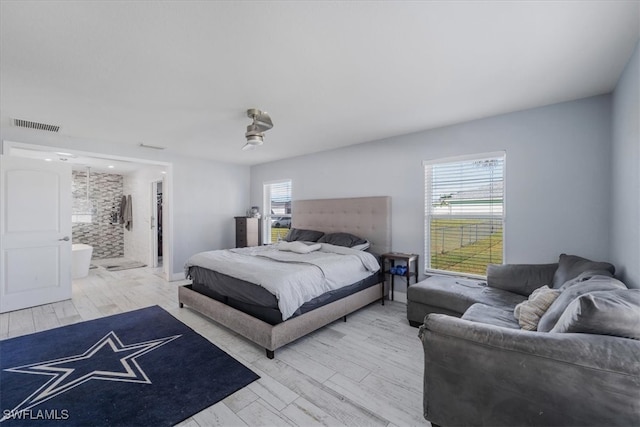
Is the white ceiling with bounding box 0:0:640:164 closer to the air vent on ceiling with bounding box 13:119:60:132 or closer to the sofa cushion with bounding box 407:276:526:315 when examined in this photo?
the air vent on ceiling with bounding box 13:119:60:132

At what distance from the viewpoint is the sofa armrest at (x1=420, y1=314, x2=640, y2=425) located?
1129mm

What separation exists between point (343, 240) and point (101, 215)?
23.9 feet

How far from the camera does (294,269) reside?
2820 millimetres

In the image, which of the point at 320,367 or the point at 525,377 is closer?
the point at 525,377

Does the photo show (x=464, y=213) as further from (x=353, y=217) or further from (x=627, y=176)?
(x=353, y=217)

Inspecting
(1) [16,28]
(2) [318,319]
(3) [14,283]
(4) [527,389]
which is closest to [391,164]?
(2) [318,319]

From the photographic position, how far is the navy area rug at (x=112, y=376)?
179 cm

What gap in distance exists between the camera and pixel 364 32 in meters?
1.77

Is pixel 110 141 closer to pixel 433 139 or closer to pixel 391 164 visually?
pixel 391 164

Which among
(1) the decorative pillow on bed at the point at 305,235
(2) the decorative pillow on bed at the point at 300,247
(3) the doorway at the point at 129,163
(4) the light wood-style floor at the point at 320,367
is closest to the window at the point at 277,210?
(1) the decorative pillow on bed at the point at 305,235

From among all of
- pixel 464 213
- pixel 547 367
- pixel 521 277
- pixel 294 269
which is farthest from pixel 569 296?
pixel 294 269

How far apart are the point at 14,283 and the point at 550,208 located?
22.4ft

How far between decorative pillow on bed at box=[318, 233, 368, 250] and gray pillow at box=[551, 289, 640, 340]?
289cm

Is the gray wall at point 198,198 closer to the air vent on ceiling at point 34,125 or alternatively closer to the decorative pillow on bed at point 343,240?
the air vent on ceiling at point 34,125
